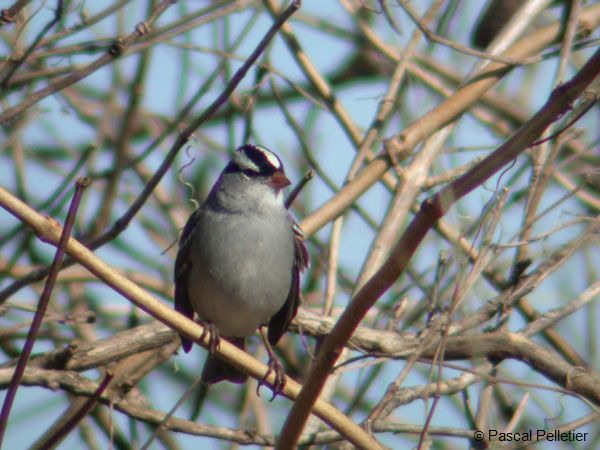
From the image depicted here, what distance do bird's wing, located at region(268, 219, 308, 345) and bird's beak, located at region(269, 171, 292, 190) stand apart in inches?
8.2

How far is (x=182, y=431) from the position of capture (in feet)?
11.9

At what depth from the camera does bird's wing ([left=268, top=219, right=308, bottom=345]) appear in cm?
443

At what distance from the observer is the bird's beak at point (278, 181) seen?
4668mm

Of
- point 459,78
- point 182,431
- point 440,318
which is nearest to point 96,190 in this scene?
point 459,78

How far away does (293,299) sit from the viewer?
177 inches

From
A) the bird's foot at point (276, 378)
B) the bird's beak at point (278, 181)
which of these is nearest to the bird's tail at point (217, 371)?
the bird's foot at point (276, 378)

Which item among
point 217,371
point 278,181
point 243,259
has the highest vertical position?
point 278,181

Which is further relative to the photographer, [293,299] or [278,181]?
[278,181]

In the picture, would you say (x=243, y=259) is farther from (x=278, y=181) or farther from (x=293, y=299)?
(x=278, y=181)

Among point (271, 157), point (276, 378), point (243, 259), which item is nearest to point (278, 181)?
point (271, 157)

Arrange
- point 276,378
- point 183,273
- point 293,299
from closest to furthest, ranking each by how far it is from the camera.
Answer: point 276,378 < point 293,299 < point 183,273

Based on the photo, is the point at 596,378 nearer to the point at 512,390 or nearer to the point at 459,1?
the point at 512,390

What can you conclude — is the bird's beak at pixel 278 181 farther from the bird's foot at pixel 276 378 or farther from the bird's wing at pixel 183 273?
the bird's foot at pixel 276 378

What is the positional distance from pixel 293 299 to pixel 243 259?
0.30 m
